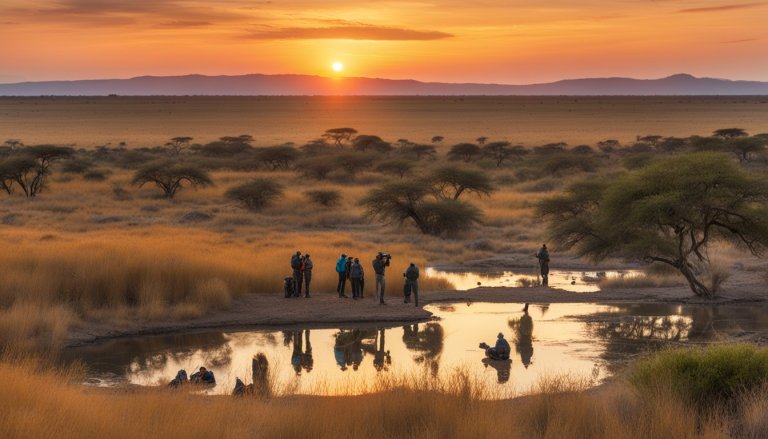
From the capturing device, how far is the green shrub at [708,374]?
1229 centimetres

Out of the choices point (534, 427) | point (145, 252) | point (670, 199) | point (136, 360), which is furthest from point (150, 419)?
point (670, 199)

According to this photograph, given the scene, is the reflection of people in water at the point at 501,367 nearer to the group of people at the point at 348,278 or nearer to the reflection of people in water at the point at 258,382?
the reflection of people in water at the point at 258,382

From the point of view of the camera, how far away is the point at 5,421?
29.5ft

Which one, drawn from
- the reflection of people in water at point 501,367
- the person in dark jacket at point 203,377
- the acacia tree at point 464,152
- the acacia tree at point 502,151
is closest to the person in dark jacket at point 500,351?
the reflection of people in water at point 501,367

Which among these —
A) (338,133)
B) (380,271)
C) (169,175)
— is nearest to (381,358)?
(380,271)

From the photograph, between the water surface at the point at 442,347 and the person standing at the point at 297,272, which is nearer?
the water surface at the point at 442,347

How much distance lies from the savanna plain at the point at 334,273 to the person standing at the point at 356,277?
460mm

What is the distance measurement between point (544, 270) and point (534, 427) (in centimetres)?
1711

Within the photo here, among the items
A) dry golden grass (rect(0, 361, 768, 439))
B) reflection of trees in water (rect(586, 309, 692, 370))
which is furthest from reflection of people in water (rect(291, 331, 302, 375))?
reflection of trees in water (rect(586, 309, 692, 370))

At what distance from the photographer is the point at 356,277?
24266mm

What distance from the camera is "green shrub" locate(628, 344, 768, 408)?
484 inches

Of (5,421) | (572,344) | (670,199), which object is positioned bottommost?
(572,344)

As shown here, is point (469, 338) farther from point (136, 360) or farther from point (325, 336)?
point (136, 360)

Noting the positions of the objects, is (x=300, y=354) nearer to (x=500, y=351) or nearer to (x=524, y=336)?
(x=500, y=351)
